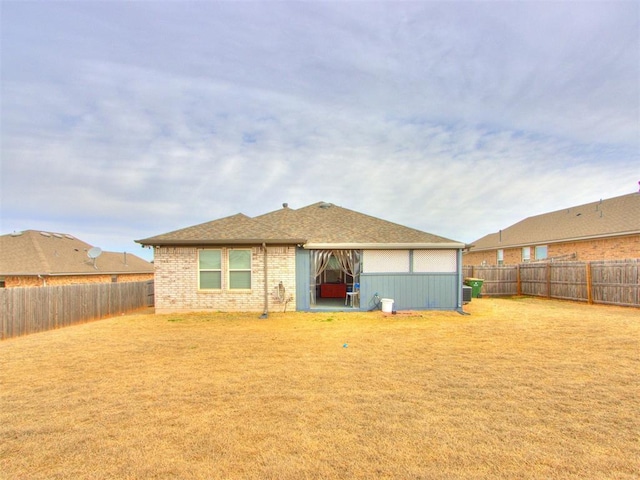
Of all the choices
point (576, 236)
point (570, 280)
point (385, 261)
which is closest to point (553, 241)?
point (576, 236)

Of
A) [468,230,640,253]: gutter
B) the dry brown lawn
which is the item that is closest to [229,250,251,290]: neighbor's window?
the dry brown lawn

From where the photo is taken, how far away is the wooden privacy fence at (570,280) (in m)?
12.1

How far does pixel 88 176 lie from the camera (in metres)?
15.3

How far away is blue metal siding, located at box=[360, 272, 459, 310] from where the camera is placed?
11.2 m

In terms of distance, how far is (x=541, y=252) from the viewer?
19578 millimetres

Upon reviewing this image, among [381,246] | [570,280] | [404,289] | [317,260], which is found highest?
[381,246]

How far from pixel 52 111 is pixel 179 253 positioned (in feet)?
23.6

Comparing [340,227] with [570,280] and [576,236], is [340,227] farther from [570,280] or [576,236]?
[576,236]

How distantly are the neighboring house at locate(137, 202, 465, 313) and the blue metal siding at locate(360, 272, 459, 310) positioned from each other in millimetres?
35

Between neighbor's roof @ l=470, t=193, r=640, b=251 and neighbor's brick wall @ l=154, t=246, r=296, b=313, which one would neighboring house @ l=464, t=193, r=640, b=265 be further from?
neighbor's brick wall @ l=154, t=246, r=296, b=313

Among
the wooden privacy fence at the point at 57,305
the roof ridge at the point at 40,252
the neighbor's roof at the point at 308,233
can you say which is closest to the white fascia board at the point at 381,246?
the neighbor's roof at the point at 308,233

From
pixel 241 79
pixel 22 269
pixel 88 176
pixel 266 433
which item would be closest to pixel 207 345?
pixel 266 433

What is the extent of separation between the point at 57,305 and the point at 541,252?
24808 mm

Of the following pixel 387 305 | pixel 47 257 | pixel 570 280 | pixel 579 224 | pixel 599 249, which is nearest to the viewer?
pixel 387 305
